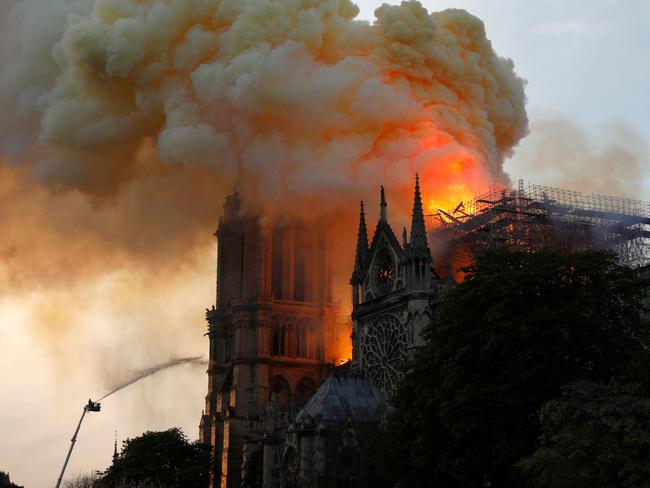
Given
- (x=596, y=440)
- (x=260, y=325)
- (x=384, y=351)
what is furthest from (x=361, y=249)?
(x=596, y=440)

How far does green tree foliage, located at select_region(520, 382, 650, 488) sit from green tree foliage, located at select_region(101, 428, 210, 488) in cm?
4442

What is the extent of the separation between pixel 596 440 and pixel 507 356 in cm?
996

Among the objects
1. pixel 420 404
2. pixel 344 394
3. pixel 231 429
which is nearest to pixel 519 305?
pixel 420 404

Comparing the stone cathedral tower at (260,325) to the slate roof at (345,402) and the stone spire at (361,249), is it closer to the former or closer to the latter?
the stone spire at (361,249)

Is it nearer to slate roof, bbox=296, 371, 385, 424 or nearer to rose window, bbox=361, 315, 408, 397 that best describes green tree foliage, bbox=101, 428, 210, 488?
slate roof, bbox=296, 371, 385, 424

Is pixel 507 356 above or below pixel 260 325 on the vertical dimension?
below

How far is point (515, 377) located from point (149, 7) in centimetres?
4636

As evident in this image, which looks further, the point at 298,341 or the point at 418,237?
the point at 298,341

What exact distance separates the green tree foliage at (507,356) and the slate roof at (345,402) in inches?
688

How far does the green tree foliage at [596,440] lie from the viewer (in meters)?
36.5

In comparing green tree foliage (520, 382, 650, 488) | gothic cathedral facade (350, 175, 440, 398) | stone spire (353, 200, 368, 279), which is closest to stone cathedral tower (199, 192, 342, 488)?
stone spire (353, 200, 368, 279)

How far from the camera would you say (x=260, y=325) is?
107 m

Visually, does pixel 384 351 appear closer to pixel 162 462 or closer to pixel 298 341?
pixel 162 462

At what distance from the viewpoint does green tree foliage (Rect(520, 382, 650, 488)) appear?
3653 cm
